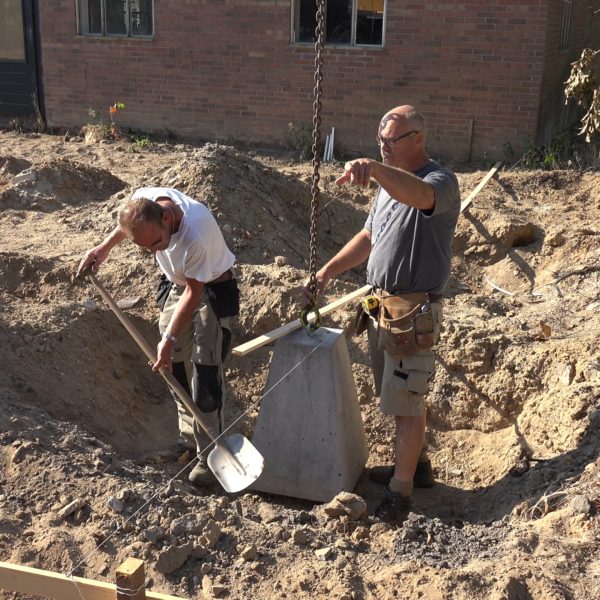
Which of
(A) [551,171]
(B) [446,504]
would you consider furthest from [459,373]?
(A) [551,171]

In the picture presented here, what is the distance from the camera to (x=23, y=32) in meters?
13.7

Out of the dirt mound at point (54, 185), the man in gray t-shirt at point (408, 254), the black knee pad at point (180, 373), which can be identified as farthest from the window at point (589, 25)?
the black knee pad at point (180, 373)

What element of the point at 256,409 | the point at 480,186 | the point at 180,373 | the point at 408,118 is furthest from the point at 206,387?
the point at 480,186

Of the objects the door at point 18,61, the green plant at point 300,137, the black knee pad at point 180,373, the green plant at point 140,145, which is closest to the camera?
the black knee pad at point 180,373

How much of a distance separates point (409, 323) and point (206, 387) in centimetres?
133

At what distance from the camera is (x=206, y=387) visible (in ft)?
15.5

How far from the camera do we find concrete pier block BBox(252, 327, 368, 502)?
180 inches

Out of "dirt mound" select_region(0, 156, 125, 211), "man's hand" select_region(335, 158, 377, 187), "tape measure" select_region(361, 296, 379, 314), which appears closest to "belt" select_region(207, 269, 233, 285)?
"tape measure" select_region(361, 296, 379, 314)

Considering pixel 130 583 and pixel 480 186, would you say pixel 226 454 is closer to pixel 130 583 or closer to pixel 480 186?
pixel 130 583

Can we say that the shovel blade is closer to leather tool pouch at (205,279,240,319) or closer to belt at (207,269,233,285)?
leather tool pouch at (205,279,240,319)

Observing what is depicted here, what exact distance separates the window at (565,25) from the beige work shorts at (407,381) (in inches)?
370

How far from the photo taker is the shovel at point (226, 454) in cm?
434

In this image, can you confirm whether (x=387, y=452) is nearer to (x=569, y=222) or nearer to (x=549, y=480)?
(x=549, y=480)

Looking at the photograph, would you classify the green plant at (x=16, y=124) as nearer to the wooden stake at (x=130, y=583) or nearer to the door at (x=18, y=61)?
the door at (x=18, y=61)
